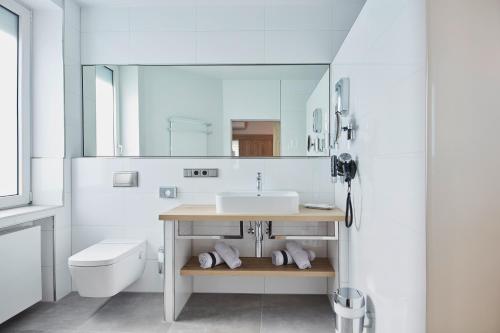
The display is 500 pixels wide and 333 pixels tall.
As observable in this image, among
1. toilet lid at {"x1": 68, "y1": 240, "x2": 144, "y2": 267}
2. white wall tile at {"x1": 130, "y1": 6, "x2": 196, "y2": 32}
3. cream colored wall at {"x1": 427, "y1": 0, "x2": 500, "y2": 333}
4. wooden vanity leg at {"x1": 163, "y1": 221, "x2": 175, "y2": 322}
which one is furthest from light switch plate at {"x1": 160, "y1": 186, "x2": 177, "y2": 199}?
cream colored wall at {"x1": 427, "y1": 0, "x2": 500, "y2": 333}

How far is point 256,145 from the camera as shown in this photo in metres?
2.80

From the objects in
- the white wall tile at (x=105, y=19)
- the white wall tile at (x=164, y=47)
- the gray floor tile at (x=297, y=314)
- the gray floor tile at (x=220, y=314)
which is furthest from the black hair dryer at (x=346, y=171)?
the white wall tile at (x=105, y=19)

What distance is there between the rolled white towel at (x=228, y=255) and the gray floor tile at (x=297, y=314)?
41 centimetres

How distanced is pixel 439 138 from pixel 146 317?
2.16 metres

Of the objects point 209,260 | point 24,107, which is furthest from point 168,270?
point 24,107

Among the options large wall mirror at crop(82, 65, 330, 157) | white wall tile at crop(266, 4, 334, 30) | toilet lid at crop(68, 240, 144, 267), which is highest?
white wall tile at crop(266, 4, 334, 30)

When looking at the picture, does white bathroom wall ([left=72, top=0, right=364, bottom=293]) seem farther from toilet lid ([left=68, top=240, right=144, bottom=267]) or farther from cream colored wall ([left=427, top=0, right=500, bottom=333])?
cream colored wall ([left=427, top=0, right=500, bottom=333])

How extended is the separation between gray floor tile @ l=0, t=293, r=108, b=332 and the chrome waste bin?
5.55 feet

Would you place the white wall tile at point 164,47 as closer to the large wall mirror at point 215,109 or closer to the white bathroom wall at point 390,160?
the large wall mirror at point 215,109

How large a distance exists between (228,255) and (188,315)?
1.62 feet

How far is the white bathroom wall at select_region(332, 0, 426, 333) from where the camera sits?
1228 millimetres

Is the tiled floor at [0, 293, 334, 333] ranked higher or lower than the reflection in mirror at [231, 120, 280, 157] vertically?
lower

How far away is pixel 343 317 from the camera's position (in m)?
1.77

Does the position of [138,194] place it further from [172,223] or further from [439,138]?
[439,138]
